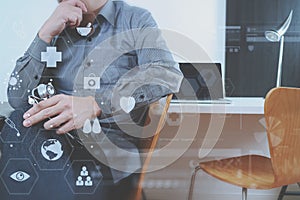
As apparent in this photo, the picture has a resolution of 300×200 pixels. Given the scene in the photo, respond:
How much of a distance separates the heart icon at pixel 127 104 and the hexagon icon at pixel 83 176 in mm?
272

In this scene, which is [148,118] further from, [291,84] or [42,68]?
[291,84]

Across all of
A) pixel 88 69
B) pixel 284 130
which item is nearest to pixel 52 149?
pixel 88 69

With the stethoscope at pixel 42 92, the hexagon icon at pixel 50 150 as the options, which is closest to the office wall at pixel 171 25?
the stethoscope at pixel 42 92

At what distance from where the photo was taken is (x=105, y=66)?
5.42ft

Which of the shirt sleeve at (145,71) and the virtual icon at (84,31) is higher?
the virtual icon at (84,31)

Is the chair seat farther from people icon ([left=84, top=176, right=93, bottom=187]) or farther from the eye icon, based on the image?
the eye icon

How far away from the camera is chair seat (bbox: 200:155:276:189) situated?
5.31 ft

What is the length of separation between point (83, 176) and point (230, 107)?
71 centimetres

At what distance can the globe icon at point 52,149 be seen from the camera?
5.50ft

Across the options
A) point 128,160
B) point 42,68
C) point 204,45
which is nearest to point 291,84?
point 204,45

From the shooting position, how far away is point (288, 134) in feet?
5.13

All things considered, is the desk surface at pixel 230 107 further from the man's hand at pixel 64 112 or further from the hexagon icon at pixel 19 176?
the hexagon icon at pixel 19 176

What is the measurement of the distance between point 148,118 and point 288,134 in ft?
1.83

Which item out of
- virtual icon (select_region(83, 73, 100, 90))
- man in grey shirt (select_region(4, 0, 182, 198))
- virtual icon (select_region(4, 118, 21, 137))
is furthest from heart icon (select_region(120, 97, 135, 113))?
virtual icon (select_region(4, 118, 21, 137))
